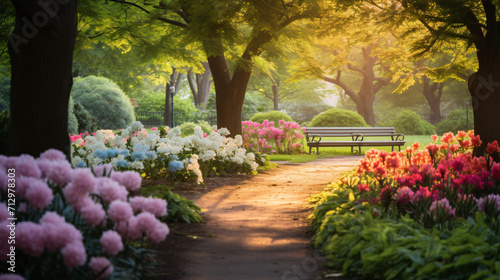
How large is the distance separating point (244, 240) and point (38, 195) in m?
2.57

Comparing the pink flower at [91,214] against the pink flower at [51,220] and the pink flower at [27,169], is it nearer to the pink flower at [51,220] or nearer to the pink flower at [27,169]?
the pink flower at [51,220]

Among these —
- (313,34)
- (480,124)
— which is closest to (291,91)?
(313,34)

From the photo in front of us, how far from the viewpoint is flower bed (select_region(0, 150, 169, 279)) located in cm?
268

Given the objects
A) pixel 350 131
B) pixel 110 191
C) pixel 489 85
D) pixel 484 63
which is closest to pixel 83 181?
pixel 110 191

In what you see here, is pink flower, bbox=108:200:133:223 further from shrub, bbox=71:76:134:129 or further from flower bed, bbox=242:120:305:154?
shrub, bbox=71:76:134:129

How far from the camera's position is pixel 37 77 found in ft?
16.7

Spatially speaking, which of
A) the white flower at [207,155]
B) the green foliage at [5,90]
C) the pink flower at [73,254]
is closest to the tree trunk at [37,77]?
the pink flower at [73,254]

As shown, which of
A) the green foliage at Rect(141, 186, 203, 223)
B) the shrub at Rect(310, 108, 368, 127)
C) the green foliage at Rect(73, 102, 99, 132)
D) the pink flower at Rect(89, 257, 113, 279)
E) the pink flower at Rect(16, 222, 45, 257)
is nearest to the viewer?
the pink flower at Rect(16, 222, 45, 257)

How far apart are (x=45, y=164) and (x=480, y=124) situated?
766cm

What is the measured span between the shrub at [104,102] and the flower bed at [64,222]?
20.3 m

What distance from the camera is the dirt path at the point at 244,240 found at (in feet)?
12.8

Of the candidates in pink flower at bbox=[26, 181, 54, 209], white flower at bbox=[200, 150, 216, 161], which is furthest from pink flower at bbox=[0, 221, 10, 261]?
white flower at bbox=[200, 150, 216, 161]

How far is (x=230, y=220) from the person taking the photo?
5887mm

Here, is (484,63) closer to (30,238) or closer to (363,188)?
(363,188)
